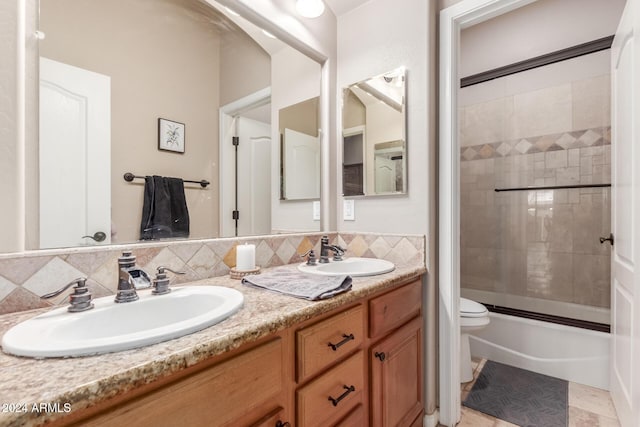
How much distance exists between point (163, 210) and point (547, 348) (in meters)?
2.51

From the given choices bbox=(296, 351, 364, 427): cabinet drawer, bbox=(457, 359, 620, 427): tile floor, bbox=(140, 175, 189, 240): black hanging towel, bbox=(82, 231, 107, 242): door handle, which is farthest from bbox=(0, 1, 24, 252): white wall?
bbox=(457, 359, 620, 427): tile floor

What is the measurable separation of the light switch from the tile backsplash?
0.37 ft

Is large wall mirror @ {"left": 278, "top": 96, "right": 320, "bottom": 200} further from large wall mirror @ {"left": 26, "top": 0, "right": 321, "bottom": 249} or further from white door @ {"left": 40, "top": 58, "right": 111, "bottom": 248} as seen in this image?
white door @ {"left": 40, "top": 58, "right": 111, "bottom": 248}

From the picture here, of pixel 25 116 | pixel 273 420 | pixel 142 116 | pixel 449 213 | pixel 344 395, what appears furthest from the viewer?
pixel 449 213

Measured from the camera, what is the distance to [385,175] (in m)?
1.71

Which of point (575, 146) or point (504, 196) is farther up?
point (575, 146)

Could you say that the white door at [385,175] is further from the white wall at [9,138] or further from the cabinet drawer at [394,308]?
the white wall at [9,138]

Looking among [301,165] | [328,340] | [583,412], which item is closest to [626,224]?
[583,412]

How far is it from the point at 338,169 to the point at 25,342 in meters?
1.61

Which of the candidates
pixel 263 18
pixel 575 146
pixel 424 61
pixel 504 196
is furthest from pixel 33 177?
pixel 575 146

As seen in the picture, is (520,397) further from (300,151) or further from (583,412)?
(300,151)

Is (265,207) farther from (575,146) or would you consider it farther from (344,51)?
(575,146)

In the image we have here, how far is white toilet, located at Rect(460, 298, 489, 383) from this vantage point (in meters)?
1.89

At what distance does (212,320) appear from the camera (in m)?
0.70
